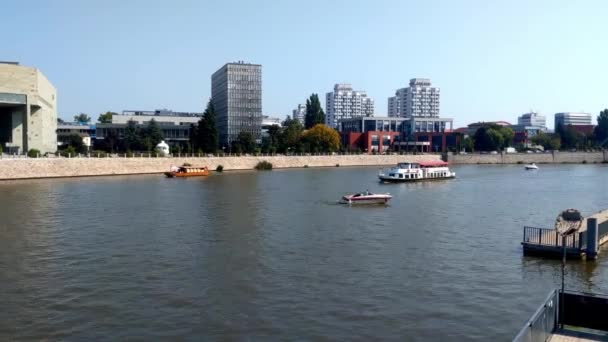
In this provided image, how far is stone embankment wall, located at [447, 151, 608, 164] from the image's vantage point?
139250mm

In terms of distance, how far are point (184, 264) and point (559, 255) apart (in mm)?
16408

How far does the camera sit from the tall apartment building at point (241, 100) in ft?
511

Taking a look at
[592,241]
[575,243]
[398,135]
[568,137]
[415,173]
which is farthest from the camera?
[568,137]

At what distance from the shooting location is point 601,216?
3192cm

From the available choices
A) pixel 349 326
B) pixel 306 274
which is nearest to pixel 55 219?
pixel 306 274

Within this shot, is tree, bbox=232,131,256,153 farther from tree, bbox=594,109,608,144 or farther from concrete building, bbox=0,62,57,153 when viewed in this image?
tree, bbox=594,109,608,144

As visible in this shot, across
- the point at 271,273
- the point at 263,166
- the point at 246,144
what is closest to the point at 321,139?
the point at 246,144

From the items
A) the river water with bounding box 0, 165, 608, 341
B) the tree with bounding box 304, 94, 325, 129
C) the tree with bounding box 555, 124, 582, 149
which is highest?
the tree with bounding box 304, 94, 325, 129

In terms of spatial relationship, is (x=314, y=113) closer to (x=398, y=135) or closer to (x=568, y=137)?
(x=398, y=135)

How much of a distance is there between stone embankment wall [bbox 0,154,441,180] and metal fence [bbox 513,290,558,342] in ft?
225

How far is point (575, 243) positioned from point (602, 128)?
17159 centimetres

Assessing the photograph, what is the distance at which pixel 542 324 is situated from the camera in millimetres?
12117

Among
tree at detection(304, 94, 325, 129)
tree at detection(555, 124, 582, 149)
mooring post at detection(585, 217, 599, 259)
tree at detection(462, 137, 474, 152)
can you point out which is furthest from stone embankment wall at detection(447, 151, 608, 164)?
mooring post at detection(585, 217, 599, 259)

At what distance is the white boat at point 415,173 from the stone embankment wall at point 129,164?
103ft
